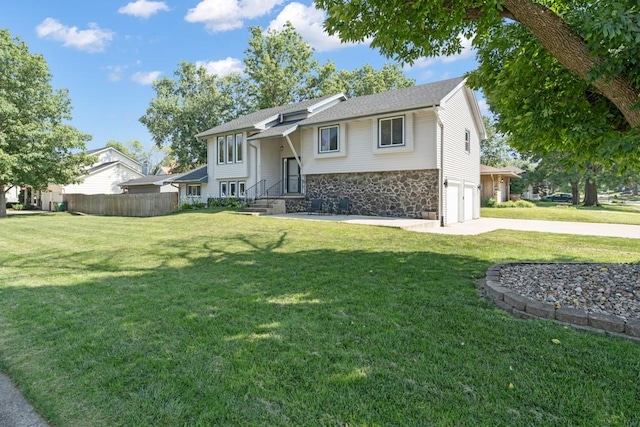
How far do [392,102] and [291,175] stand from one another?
24.9ft

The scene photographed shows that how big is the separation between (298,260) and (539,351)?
456 centimetres

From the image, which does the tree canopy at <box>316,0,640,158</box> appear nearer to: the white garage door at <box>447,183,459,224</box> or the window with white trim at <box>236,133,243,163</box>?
the white garage door at <box>447,183,459,224</box>

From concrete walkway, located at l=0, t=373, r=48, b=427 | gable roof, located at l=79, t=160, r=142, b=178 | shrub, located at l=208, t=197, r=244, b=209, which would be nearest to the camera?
concrete walkway, located at l=0, t=373, r=48, b=427

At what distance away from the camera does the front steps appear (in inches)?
666

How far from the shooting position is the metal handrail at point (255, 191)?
792 inches

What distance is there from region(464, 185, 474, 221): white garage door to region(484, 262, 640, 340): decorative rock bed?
467 inches

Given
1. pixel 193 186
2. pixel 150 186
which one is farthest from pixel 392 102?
pixel 150 186

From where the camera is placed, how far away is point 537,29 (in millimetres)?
4078

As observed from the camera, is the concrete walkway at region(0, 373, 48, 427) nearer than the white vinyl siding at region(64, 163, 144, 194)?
Yes

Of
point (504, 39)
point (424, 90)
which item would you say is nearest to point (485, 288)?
point (504, 39)

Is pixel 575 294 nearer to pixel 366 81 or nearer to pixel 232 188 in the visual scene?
pixel 232 188

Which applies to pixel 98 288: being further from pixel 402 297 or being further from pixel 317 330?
pixel 402 297

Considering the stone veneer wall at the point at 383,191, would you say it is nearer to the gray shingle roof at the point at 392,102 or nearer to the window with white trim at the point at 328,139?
the window with white trim at the point at 328,139

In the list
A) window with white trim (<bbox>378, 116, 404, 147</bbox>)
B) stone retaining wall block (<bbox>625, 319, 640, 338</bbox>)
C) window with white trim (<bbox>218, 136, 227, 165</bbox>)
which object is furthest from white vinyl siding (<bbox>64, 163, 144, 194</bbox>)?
stone retaining wall block (<bbox>625, 319, 640, 338</bbox>)
